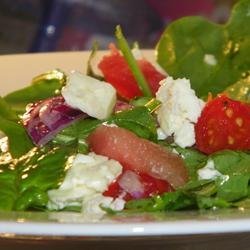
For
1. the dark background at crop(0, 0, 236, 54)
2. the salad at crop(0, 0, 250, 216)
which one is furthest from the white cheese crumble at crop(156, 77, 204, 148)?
the dark background at crop(0, 0, 236, 54)

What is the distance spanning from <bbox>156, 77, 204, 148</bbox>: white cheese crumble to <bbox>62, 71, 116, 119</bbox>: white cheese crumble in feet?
0.29

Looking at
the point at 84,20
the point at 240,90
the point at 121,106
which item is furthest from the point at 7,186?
the point at 84,20

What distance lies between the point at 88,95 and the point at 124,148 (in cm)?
13

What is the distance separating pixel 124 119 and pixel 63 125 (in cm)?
10

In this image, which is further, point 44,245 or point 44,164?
point 44,164

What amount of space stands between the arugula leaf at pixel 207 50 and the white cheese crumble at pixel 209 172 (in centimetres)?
44

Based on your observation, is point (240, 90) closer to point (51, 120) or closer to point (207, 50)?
point (207, 50)

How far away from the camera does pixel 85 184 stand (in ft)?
3.35

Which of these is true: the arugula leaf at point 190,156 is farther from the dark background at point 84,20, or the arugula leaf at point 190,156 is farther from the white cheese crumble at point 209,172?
the dark background at point 84,20

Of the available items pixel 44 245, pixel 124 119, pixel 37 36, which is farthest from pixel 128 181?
pixel 37 36

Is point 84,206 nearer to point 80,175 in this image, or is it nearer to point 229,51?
point 80,175

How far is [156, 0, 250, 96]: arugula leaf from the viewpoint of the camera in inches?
62.7

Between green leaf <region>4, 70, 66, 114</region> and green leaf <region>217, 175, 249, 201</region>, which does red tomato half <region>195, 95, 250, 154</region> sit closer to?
green leaf <region>217, 175, 249, 201</region>

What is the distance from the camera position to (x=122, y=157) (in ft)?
3.57
